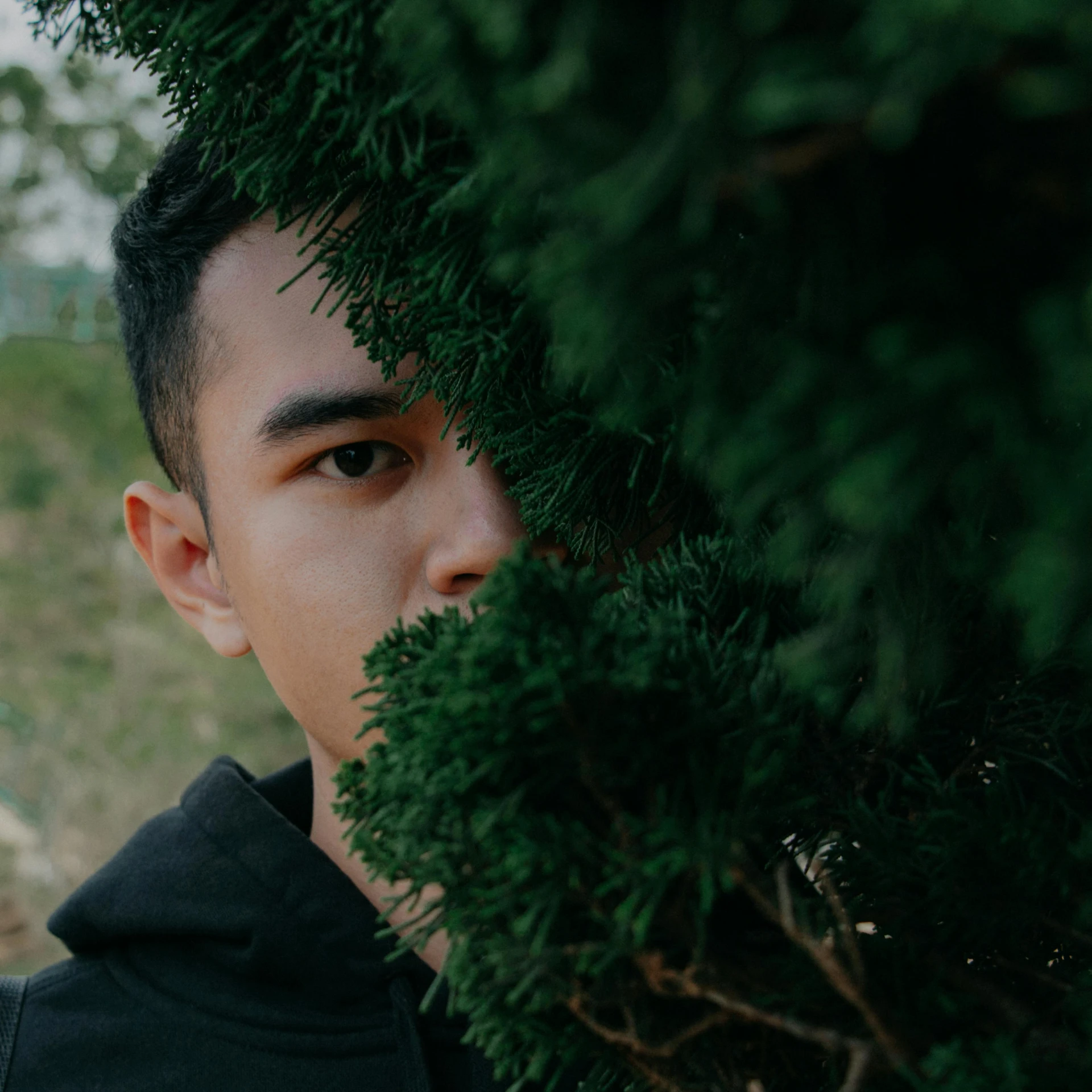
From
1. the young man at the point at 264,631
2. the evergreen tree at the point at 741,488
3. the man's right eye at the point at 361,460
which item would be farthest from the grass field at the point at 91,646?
the evergreen tree at the point at 741,488

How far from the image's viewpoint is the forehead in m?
1.16

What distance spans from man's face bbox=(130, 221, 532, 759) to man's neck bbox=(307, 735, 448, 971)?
6.9 inches

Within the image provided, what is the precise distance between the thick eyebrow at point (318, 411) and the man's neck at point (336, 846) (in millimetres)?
445

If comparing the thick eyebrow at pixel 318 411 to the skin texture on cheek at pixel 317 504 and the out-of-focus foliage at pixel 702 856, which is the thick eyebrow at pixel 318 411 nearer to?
the skin texture on cheek at pixel 317 504

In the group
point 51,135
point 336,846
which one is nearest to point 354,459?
point 336,846

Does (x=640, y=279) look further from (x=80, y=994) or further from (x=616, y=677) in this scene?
(x=80, y=994)

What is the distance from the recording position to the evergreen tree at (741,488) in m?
0.34

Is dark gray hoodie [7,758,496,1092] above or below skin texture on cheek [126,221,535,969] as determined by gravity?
below

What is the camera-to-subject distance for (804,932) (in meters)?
0.44

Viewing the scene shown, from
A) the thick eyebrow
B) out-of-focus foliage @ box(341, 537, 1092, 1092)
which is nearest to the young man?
the thick eyebrow

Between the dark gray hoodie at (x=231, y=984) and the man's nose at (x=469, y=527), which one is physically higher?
the man's nose at (x=469, y=527)

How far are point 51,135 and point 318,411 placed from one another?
19.0ft

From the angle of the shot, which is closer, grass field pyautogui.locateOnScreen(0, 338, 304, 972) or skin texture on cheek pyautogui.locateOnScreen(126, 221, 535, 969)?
skin texture on cheek pyautogui.locateOnScreen(126, 221, 535, 969)

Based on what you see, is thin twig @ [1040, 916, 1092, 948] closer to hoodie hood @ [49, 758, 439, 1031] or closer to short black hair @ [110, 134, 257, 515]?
hoodie hood @ [49, 758, 439, 1031]
